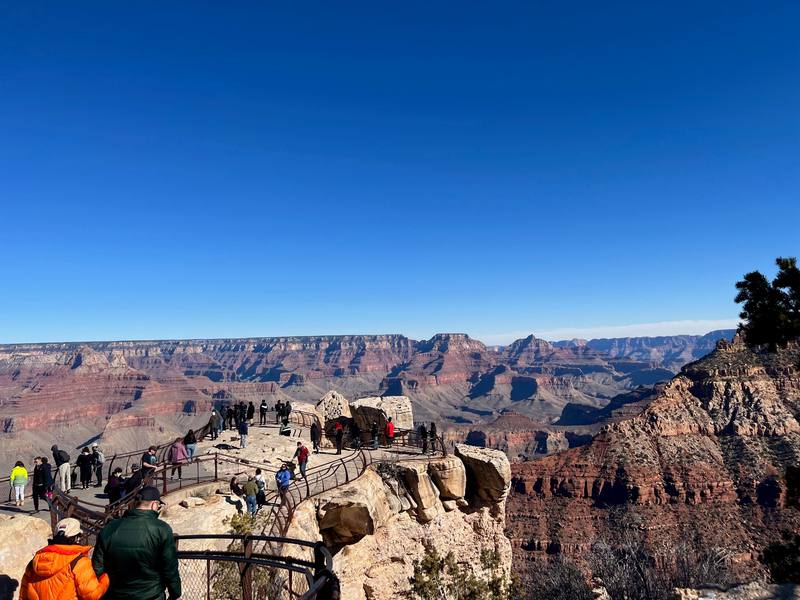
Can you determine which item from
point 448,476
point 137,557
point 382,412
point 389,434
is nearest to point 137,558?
point 137,557

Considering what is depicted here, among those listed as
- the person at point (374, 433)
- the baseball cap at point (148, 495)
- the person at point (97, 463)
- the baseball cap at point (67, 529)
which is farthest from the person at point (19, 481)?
the person at point (374, 433)

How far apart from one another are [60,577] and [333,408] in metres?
26.6

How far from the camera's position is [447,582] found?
60.5ft

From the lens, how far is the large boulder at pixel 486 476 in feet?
69.1

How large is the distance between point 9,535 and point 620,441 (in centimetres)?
8733

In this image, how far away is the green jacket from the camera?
519cm

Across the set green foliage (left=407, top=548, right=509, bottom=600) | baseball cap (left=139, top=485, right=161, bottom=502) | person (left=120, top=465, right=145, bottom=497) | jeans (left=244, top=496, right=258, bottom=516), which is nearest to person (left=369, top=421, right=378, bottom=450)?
green foliage (left=407, top=548, right=509, bottom=600)

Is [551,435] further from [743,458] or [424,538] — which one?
[424,538]

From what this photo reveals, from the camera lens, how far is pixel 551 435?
164m

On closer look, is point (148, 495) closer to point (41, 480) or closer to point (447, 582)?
point (41, 480)

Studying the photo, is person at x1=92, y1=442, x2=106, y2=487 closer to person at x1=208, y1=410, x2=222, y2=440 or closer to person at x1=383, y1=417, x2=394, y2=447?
person at x1=208, y1=410, x2=222, y2=440

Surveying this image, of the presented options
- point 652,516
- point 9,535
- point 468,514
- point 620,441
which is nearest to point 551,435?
point 620,441

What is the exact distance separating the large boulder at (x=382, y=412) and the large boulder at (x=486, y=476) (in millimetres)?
7165

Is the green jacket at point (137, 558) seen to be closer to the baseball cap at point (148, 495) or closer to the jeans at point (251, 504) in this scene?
the baseball cap at point (148, 495)
